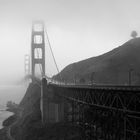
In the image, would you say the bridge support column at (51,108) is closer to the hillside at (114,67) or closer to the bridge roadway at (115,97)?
the bridge roadway at (115,97)

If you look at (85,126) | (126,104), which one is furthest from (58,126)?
(126,104)

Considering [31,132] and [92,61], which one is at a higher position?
[92,61]

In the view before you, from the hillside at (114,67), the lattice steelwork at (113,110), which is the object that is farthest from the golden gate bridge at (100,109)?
the hillside at (114,67)

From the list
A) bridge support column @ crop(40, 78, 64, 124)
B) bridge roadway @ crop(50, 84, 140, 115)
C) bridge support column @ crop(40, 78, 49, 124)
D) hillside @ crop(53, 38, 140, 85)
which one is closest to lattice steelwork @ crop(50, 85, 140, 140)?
bridge roadway @ crop(50, 84, 140, 115)

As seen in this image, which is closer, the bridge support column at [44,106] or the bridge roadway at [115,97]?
the bridge roadway at [115,97]

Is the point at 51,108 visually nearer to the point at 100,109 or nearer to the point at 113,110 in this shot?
the point at 100,109

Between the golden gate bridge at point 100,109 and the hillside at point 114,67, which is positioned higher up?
the hillside at point 114,67

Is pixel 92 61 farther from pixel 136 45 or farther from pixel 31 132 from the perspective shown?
pixel 31 132
